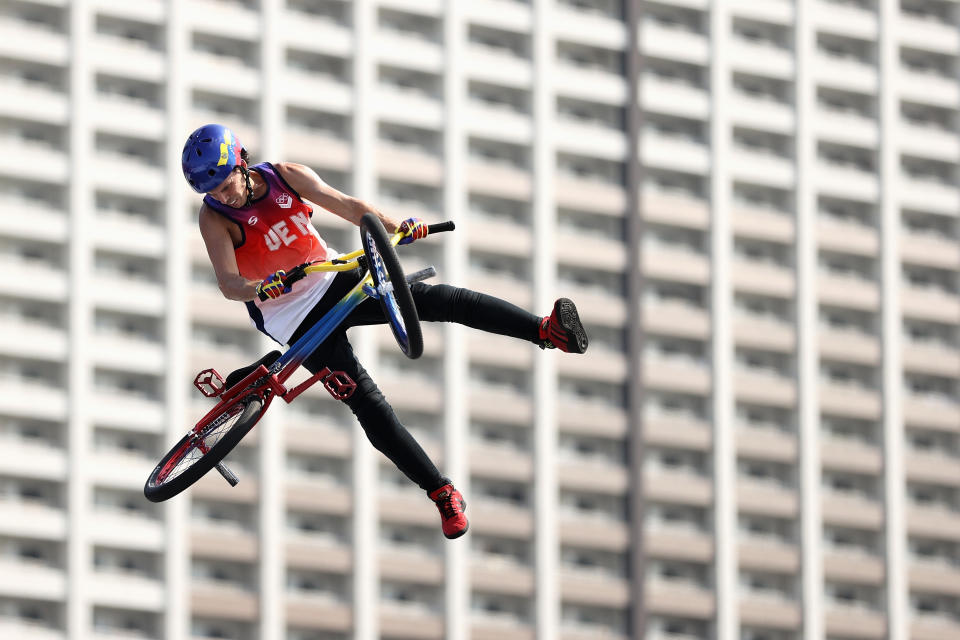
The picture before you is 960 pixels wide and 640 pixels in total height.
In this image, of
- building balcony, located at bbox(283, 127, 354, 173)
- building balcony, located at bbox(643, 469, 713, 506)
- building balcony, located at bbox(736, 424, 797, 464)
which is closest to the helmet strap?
building balcony, located at bbox(283, 127, 354, 173)

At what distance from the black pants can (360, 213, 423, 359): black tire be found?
557 mm

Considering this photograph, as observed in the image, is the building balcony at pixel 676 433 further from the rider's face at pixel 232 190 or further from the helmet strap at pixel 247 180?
the rider's face at pixel 232 190

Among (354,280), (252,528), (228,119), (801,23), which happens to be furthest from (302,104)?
(354,280)

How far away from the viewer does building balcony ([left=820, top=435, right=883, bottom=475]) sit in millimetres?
109000

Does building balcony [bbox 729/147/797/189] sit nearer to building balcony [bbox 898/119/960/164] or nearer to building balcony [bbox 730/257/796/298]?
building balcony [bbox 730/257/796/298]

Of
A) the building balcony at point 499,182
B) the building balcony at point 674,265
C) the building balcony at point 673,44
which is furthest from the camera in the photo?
the building balcony at point 673,44

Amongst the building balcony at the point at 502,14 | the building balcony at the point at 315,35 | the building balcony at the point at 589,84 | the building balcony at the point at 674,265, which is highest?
the building balcony at the point at 502,14

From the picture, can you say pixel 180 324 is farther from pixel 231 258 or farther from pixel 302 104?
pixel 231 258

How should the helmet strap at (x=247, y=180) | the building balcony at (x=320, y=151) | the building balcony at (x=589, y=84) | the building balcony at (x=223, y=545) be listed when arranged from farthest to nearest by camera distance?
the building balcony at (x=589, y=84), the building balcony at (x=320, y=151), the building balcony at (x=223, y=545), the helmet strap at (x=247, y=180)

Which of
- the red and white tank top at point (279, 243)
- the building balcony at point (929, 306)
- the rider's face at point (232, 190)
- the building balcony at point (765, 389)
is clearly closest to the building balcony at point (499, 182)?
the building balcony at point (765, 389)

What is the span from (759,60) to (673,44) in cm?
633

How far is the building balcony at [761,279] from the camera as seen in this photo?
11019 centimetres

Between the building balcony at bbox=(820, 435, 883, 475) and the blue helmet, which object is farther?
the building balcony at bbox=(820, 435, 883, 475)

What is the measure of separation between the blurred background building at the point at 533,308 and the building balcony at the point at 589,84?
0.98 ft
